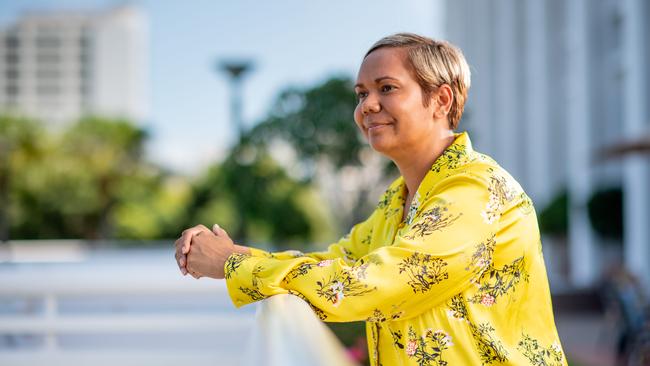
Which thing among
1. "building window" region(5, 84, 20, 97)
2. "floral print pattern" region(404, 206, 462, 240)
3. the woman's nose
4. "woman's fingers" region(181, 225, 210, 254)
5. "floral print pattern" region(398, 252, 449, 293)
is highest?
the woman's nose

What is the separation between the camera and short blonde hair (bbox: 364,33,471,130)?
1.50m

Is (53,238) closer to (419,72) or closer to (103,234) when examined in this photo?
(103,234)

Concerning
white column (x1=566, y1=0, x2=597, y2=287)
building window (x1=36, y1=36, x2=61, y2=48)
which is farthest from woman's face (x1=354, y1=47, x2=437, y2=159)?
building window (x1=36, y1=36, x2=61, y2=48)

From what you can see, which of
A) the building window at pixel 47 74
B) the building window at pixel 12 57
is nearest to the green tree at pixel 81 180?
the building window at pixel 47 74

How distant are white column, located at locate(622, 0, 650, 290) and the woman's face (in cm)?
1095

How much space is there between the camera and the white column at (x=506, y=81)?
23.5m

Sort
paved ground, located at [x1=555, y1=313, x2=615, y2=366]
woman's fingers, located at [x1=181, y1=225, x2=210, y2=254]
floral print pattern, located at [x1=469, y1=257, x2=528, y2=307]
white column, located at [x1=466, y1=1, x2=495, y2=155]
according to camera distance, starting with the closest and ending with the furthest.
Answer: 1. floral print pattern, located at [x1=469, y1=257, x2=528, y2=307]
2. woman's fingers, located at [x1=181, y1=225, x2=210, y2=254]
3. paved ground, located at [x1=555, y1=313, x2=615, y2=366]
4. white column, located at [x1=466, y1=1, x2=495, y2=155]

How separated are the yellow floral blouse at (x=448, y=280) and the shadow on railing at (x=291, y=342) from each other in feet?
0.42

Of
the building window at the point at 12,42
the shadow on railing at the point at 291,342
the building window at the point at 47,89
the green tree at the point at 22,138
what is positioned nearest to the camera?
the shadow on railing at the point at 291,342

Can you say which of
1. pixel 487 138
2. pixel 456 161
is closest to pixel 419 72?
pixel 456 161

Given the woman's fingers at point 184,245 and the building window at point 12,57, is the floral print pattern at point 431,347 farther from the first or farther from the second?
the building window at point 12,57

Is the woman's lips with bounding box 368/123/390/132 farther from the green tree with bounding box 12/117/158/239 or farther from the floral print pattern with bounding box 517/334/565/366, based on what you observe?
the green tree with bounding box 12/117/158/239

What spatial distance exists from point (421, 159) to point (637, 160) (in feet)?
37.7

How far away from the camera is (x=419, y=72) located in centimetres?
150
